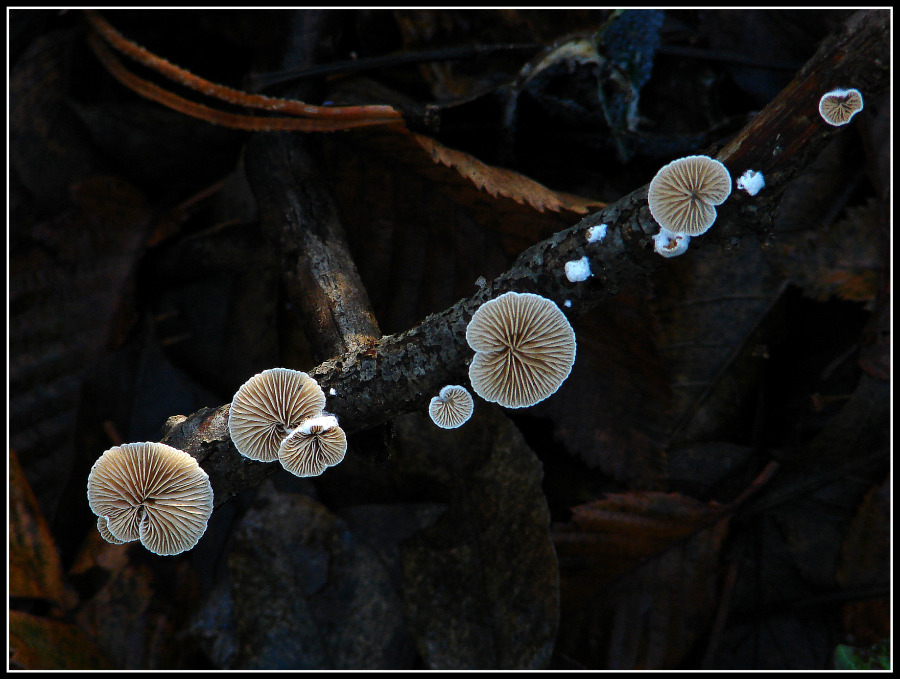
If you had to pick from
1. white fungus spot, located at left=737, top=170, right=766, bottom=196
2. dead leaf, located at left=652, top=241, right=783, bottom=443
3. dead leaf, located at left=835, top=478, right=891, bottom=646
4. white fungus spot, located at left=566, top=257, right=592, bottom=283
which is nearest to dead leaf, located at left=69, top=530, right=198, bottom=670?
white fungus spot, located at left=566, top=257, right=592, bottom=283

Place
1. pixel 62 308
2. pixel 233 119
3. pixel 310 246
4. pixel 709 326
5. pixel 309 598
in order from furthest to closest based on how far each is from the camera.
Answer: pixel 62 308 → pixel 709 326 → pixel 309 598 → pixel 233 119 → pixel 310 246

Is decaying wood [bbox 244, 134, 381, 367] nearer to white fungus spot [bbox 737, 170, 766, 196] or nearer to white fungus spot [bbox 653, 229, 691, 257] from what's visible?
white fungus spot [bbox 653, 229, 691, 257]

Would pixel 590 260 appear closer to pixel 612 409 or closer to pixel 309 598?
pixel 612 409

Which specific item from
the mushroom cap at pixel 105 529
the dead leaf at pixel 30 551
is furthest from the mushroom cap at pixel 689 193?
the dead leaf at pixel 30 551

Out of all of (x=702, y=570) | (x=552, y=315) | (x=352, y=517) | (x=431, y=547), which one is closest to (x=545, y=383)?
(x=552, y=315)

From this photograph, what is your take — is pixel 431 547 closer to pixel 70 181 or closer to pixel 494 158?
pixel 494 158

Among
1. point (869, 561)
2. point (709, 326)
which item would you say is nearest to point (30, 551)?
point (709, 326)
